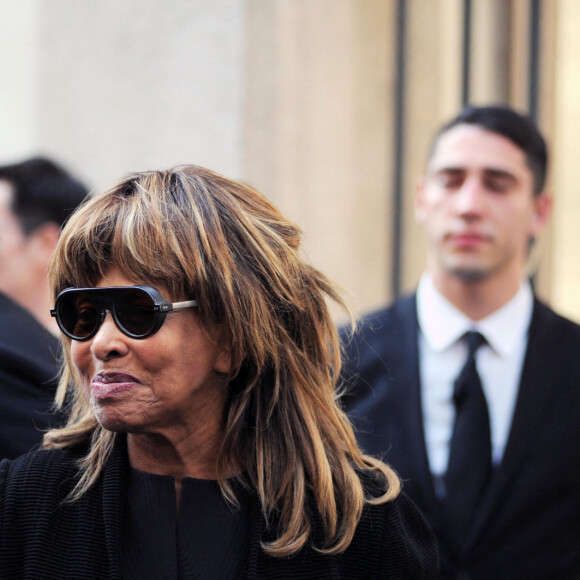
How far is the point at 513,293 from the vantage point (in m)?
3.92

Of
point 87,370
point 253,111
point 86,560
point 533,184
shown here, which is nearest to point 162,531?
point 86,560

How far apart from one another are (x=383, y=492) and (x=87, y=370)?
81cm

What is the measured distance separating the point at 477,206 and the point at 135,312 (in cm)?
211

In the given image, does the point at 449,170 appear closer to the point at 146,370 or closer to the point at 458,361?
the point at 458,361

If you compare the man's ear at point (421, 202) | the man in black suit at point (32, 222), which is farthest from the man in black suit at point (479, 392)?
the man in black suit at point (32, 222)

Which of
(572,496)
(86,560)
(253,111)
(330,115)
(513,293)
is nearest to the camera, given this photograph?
(86,560)

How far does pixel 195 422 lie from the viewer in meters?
2.50

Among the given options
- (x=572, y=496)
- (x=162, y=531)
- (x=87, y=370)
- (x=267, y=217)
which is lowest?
(x=572, y=496)

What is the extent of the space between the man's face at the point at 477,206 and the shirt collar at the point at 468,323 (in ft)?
0.51

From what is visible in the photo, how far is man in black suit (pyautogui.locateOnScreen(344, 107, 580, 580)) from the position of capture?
10.9 ft

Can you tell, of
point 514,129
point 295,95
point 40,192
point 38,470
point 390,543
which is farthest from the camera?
point 295,95

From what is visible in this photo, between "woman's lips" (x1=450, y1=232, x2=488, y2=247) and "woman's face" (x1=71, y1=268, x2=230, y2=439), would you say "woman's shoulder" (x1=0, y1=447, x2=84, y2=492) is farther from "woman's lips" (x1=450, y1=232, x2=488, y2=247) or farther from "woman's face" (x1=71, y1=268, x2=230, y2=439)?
"woman's lips" (x1=450, y1=232, x2=488, y2=247)

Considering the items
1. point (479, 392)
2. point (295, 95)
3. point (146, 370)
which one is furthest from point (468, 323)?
point (295, 95)

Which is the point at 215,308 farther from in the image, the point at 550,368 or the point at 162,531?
the point at 550,368
